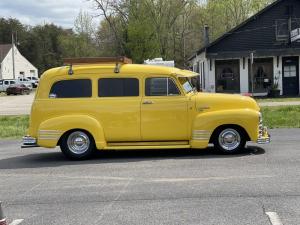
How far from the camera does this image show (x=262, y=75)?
37750 mm

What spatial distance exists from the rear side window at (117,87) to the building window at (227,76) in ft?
87.2

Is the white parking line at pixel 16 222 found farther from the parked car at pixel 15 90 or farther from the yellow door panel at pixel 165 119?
the parked car at pixel 15 90

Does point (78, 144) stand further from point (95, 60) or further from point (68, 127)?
point (95, 60)

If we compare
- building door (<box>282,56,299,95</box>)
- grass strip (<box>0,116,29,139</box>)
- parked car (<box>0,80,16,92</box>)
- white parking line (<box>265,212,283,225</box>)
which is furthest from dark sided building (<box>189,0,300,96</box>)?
parked car (<box>0,80,16,92</box>)

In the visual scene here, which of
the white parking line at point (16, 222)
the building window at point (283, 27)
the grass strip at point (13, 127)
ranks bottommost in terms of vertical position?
the white parking line at point (16, 222)

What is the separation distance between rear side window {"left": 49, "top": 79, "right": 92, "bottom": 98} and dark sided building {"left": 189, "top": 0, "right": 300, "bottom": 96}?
25954mm

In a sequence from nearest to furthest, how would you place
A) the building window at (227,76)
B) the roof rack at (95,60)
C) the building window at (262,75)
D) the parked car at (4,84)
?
the roof rack at (95,60)
the building window at (262,75)
the building window at (227,76)
the parked car at (4,84)

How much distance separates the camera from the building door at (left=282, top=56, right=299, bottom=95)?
37297 millimetres

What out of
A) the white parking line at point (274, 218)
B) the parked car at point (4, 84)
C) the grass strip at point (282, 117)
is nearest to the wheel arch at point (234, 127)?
the white parking line at point (274, 218)

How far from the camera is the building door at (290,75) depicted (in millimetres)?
37297


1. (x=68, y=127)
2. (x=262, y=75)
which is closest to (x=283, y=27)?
(x=262, y=75)

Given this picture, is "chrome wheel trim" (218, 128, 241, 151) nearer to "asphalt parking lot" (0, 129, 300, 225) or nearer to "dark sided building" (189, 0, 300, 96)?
"asphalt parking lot" (0, 129, 300, 225)

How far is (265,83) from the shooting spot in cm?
3744

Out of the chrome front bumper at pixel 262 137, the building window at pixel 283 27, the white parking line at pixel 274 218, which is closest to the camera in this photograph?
the white parking line at pixel 274 218
